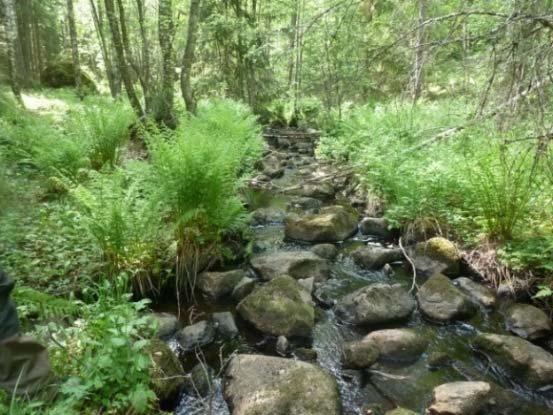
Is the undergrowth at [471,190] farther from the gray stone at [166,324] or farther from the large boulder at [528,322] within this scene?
the gray stone at [166,324]

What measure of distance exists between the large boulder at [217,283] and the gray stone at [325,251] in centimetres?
145

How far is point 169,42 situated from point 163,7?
2.50ft

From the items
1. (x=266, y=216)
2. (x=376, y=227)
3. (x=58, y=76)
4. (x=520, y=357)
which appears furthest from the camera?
(x=58, y=76)

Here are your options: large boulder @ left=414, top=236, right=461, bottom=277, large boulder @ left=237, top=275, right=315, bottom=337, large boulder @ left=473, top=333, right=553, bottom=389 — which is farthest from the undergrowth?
large boulder @ left=237, top=275, right=315, bottom=337

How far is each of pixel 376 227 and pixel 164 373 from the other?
437 cm

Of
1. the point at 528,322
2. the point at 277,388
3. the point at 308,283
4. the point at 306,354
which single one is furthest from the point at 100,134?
the point at 528,322

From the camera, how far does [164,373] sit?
3.05 m

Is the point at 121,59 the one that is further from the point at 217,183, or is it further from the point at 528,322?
the point at 528,322

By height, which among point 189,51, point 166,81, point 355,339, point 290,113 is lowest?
point 355,339

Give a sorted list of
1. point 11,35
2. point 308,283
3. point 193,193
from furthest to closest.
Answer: point 11,35 → point 308,283 → point 193,193

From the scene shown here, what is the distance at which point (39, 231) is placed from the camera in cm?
468

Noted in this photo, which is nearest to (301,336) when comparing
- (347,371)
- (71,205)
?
(347,371)

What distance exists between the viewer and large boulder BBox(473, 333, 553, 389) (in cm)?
343

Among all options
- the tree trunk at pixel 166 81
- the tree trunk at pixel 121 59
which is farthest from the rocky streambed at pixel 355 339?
the tree trunk at pixel 121 59
